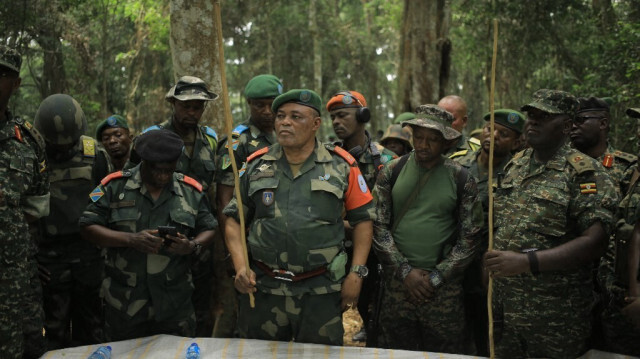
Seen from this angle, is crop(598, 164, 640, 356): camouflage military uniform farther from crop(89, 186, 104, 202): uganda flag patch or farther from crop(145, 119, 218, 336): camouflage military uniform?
crop(89, 186, 104, 202): uganda flag patch

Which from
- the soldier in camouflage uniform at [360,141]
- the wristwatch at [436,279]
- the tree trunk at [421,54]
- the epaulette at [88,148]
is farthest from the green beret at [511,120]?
the tree trunk at [421,54]

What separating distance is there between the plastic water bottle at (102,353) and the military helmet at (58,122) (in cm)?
169

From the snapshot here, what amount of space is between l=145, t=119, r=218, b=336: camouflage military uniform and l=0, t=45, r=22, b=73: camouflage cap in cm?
107

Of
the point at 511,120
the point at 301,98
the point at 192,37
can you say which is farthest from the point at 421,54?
the point at 301,98

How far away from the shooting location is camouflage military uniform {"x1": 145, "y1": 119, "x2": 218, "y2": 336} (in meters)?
4.09

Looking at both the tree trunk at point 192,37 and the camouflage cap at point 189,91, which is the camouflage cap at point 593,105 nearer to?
the camouflage cap at point 189,91

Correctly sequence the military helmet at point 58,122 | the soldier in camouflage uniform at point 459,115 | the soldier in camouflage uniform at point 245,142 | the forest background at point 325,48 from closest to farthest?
the military helmet at point 58,122
the soldier in camouflage uniform at point 245,142
the soldier in camouflage uniform at point 459,115
the forest background at point 325,48

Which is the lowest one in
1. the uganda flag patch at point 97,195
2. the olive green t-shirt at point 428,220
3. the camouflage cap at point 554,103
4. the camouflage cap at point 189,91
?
the olive green t-shirt at point 428,220

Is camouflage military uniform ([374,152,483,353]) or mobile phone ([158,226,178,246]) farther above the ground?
mobile phone ([158,226,178,246])

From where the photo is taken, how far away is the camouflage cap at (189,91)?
3908mm

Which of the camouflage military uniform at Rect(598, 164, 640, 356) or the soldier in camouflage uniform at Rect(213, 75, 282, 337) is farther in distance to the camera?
the soldier in camouflage uniform at Rect(213, 75, 282, 337)

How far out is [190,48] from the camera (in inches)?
184

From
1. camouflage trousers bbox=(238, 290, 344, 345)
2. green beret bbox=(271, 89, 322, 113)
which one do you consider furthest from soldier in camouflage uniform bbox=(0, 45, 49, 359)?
green beret bbox=(271, 89, 322, 113)

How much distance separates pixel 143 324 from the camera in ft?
11.0
